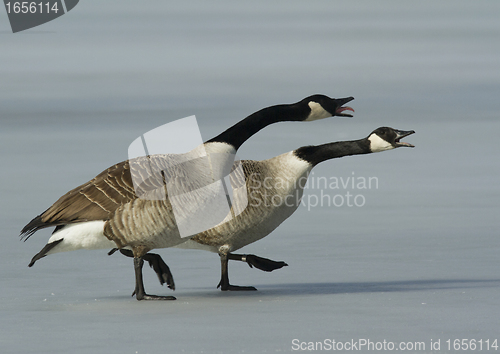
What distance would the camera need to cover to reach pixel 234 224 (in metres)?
7.01

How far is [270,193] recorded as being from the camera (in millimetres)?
7105

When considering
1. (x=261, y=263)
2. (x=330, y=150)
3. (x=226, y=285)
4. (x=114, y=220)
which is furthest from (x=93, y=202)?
(x=330, y=150)

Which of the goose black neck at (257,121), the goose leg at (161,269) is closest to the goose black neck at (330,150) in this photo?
the goose black neck at (257,121)

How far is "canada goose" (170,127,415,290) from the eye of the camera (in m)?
7.05

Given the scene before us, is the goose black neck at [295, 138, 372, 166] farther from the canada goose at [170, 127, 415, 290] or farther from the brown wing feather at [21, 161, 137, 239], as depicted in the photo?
the brown wing feather at [21, 161, 137, 239]

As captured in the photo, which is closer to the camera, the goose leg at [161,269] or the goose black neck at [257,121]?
the goose leg at [161,269]

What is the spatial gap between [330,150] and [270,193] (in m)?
0.74

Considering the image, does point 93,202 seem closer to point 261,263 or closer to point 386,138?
point 261,263

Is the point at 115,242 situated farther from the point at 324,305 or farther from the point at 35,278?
the point at 324,305

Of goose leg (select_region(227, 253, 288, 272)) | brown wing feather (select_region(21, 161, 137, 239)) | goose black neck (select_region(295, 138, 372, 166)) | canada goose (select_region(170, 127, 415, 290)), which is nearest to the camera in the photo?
brown wing feather (select_region(21, 161, 137, 239))

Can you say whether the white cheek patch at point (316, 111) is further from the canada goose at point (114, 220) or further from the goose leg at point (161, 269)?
the goose leg at point (161, 269)

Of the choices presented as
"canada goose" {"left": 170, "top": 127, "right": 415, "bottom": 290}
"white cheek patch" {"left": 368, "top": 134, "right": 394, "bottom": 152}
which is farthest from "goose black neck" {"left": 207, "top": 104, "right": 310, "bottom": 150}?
"white cheek patch" {"left": 368, "top": 134, "right": 394, "bottom": 152}

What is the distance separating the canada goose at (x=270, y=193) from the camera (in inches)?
278

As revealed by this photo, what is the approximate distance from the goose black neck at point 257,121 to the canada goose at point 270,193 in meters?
0.27
